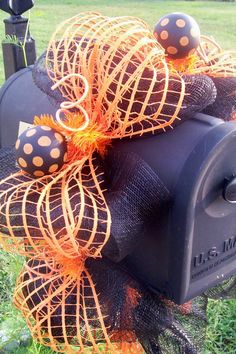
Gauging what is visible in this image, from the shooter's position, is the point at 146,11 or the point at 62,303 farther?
the point at 146,11

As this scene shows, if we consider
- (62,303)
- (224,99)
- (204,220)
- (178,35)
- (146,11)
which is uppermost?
(178,35)

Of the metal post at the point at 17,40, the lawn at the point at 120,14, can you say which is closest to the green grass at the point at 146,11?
the lawn at the point at 120,14

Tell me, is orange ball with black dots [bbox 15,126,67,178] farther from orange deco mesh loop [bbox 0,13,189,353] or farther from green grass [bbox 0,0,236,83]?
green grass [bbox 0,0,236,83]

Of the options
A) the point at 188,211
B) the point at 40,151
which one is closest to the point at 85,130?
the point at 40,151

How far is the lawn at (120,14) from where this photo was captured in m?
1.58

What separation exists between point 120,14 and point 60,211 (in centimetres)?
654

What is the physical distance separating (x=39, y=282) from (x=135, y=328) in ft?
0.66

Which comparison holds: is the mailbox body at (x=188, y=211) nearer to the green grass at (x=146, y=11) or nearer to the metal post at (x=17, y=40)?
the metal post at (x=17, y=40)

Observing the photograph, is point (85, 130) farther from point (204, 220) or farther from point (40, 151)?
point (204, 220)

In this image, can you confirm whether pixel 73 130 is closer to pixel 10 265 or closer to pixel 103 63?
pixel 103 63

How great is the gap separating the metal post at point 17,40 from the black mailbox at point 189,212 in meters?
0.57

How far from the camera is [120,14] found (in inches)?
276

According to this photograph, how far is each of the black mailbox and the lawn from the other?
62 cm

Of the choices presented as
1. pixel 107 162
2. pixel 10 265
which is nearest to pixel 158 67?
pixel 107 162
